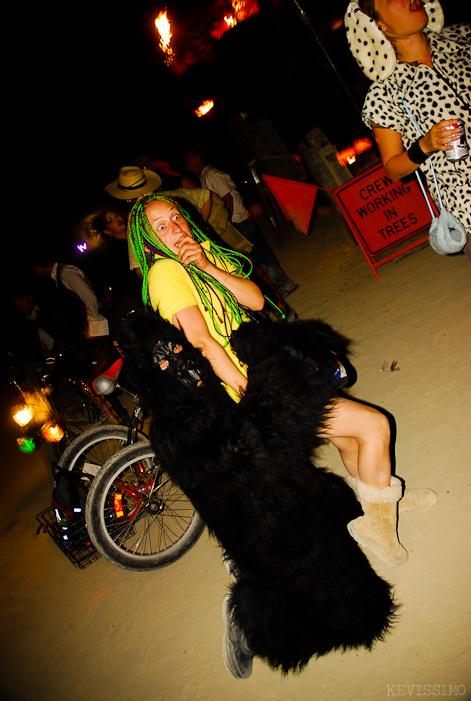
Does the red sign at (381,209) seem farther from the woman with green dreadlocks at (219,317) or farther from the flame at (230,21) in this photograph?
the flame at (230,21)

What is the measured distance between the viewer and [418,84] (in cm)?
173

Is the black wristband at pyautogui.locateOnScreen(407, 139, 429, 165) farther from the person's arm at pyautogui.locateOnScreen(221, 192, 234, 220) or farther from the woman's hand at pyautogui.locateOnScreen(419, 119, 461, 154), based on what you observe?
the person's arm at pyautogui.locateOnScreen(221, 192, 234, 220)

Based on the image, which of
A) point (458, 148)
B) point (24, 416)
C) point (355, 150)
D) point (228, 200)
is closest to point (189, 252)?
point (458, 148)

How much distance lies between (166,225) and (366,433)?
4.15 ft

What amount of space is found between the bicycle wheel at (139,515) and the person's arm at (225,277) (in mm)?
1254

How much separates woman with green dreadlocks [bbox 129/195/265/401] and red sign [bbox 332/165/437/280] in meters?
2.98

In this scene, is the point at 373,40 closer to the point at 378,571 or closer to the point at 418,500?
the point at 418,500

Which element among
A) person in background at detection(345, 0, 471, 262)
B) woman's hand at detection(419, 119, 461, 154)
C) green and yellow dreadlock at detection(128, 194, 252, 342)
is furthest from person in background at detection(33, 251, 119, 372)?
woman's hand at detection(419, 119, 461, 154)

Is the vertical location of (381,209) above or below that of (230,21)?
below

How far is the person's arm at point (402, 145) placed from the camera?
1591 millimetres

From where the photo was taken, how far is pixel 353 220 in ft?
14.1

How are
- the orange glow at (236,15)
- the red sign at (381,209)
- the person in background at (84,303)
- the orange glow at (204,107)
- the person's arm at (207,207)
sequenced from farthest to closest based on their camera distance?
the orange glow at (204,107) → the orange glow at (236,15) → the person in background at (84,303) → the red sign at (381,209) → the person's arm at (207,207)

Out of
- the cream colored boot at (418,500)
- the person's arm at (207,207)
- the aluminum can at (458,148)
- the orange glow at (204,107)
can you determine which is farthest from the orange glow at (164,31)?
the cream colored boot at (418,500)

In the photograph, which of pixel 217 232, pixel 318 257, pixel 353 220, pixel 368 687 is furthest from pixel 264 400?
pixel 318 257
